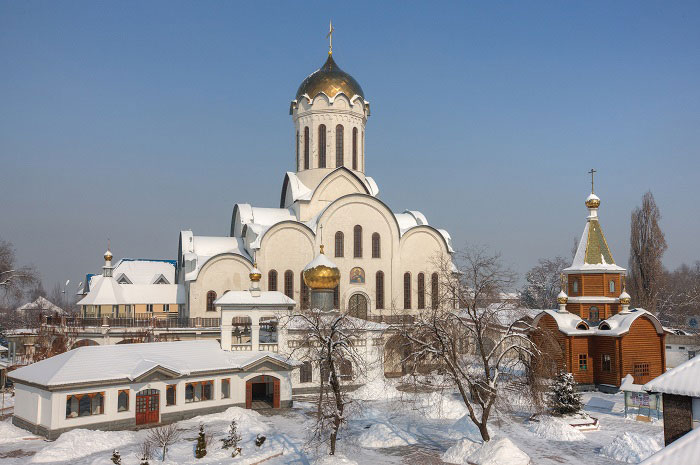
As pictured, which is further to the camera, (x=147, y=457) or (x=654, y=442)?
(x=654, y=442)

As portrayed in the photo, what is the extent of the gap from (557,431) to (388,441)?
209 inches

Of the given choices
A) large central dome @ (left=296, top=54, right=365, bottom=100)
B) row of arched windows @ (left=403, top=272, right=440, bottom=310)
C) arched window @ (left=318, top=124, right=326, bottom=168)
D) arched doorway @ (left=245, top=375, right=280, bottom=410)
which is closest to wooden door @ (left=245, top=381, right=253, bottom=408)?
arched doorway @ (left=245, top=375, right=280, bottom=410)

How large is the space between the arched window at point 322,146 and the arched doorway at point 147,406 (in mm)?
20446

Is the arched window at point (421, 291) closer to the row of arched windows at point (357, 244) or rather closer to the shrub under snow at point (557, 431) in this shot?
the row of arched windows at point (357, 244)

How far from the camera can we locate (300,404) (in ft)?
77.2

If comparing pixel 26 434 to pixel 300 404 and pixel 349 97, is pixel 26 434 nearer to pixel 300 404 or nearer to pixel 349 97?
pixel 300 404

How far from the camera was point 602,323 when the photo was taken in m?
27.2

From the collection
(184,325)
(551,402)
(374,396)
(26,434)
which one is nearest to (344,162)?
(184,325)

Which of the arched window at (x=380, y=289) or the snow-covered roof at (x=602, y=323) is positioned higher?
the arched window at (x=380, y=289)

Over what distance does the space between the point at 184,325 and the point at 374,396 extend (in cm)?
1129

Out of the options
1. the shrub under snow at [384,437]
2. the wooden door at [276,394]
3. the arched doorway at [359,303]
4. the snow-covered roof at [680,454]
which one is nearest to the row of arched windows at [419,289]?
the arched doorway at [359,303]

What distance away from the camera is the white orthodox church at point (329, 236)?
32031mm

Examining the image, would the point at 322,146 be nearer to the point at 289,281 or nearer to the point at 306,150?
the point at 306,150

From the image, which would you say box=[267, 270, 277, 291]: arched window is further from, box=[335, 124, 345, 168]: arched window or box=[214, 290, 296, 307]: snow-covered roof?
box=[335, 124, 345, 168]: arched window
